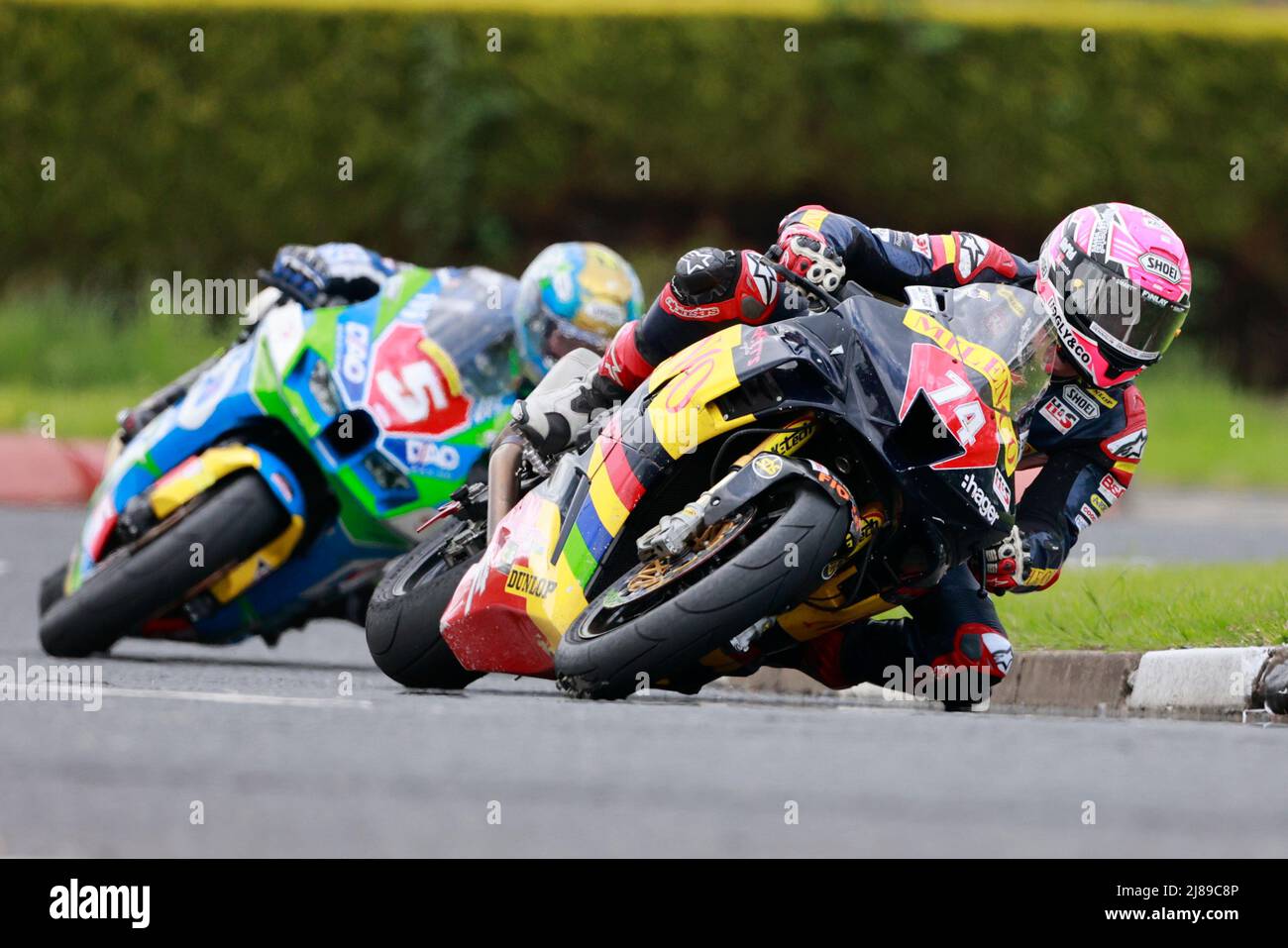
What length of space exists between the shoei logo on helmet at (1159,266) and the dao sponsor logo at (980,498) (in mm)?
779

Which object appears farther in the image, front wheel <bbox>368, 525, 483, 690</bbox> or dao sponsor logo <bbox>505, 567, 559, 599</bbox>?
front wheel <bbox>368, 525, 483, 690</bbox>

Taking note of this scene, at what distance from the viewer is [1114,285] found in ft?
20.1

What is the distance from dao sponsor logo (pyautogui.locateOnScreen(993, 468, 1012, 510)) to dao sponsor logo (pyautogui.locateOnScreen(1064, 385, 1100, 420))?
663 millimetres

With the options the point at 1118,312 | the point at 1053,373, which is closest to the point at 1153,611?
the point at 1053,373

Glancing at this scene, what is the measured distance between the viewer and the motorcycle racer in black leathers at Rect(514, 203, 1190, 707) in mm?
6164

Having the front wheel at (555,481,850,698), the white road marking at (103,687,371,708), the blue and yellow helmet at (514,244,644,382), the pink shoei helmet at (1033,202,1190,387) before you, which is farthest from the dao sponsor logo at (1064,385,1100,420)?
the white road marking at (103,687,371,708)

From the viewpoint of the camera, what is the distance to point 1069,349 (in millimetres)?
6258

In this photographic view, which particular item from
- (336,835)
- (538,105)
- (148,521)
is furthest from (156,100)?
(336,835)

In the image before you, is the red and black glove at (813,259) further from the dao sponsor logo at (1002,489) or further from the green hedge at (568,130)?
the green hedge at (568,130)

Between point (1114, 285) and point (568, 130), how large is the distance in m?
13.1

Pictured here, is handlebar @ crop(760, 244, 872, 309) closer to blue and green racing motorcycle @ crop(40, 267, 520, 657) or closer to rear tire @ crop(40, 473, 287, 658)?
blue and green racing motorcycle @ crop(40, 267, 520, 657)

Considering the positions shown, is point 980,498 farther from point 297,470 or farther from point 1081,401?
point 297,470

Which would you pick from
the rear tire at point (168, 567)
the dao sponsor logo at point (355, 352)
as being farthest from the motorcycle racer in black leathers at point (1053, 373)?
the rear tire at point (168, 567)
